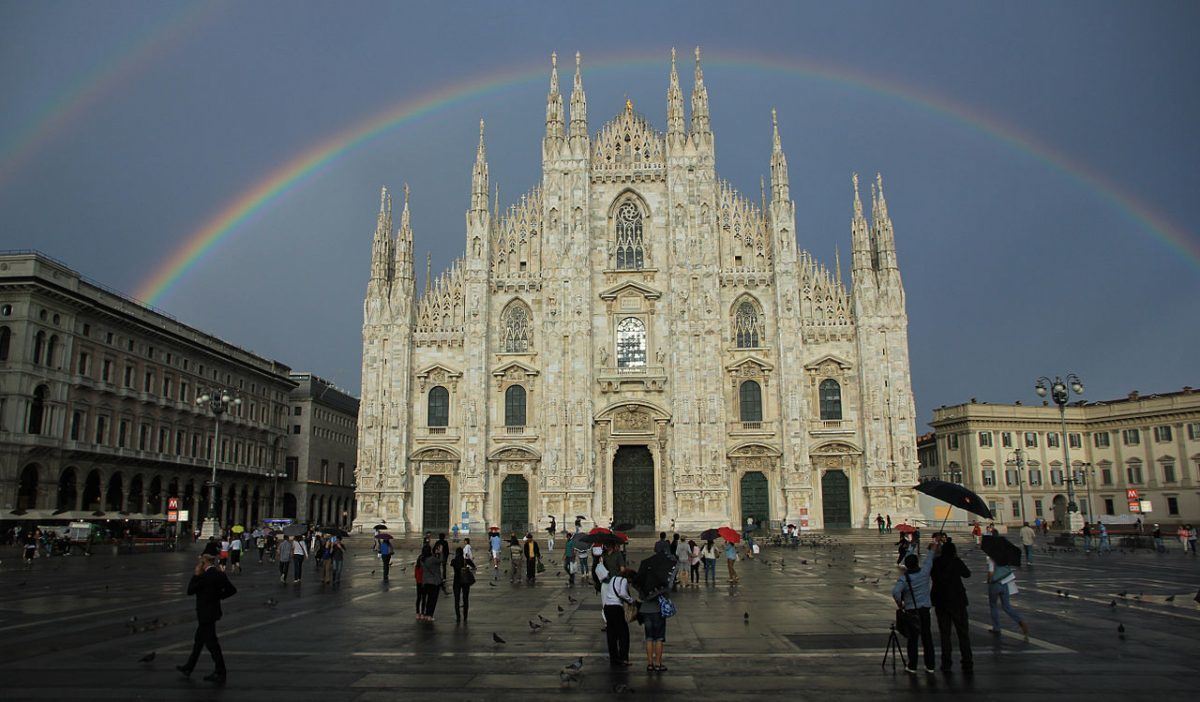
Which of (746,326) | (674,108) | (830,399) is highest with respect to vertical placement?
(674,108)

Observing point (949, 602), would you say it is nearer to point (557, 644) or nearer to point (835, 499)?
point (557, 644)

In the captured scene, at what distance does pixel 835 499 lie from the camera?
162 ft

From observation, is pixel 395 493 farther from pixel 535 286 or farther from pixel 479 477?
pixel 535 286

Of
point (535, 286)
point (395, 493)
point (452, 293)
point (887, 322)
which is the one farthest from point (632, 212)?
point (395, 493)

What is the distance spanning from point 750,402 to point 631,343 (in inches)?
296

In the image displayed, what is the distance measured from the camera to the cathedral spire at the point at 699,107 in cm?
5219

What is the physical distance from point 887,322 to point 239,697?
44.6 meters

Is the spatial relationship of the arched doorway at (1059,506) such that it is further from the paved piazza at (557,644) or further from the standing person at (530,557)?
the standing person at (530,557)

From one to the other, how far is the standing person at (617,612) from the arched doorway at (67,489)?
5020cm

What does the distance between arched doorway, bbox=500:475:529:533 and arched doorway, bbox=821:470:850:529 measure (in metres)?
16.5

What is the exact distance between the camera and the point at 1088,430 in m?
78.9

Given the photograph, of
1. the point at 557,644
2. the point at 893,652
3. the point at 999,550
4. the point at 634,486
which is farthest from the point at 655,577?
the point at 634,486

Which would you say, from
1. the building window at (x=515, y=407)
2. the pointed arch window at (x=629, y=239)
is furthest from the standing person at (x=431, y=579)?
the pointed arch window at (x=629, y=239)

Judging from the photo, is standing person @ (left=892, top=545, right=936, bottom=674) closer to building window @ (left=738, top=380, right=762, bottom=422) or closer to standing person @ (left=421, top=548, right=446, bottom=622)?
standing person @ (left=421, top=548, right=446, bottom=622)
